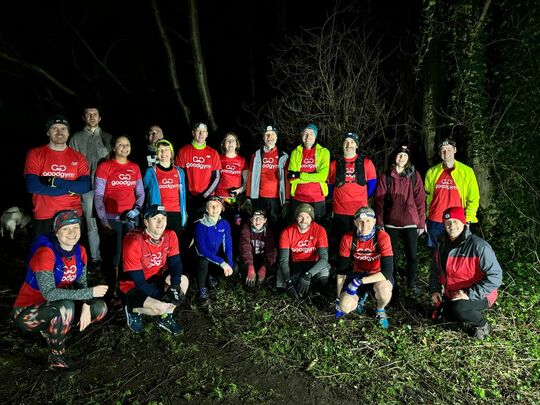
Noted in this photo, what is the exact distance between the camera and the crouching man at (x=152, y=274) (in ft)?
15.1

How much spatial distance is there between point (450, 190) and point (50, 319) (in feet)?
16.6

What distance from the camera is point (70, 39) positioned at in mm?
17000

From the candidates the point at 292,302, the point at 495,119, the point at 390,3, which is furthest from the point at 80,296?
the point at 390,3

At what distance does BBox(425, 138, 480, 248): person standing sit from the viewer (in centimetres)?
589

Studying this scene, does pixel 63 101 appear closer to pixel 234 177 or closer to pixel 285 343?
pixel 234 177

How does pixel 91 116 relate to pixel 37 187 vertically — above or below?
above

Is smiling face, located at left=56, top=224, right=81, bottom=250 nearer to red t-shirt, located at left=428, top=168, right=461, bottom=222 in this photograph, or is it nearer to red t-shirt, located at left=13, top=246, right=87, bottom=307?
red t-shirt, located at left=13, top=246, right=87, bottom=307

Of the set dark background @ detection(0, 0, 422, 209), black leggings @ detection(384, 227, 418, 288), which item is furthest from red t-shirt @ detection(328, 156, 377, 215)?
dark background @ detection(0, 0, 422, 209)

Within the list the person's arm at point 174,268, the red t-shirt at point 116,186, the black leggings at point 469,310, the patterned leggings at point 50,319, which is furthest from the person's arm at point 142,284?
the black leggings at point 469,310

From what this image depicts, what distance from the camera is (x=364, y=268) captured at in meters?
5.32

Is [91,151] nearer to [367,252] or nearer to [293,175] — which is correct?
[293,175]

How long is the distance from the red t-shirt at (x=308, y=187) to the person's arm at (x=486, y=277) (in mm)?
2308

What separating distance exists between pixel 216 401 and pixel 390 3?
10.6 m

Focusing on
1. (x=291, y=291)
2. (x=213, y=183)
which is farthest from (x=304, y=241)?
(x=213, y=183)
